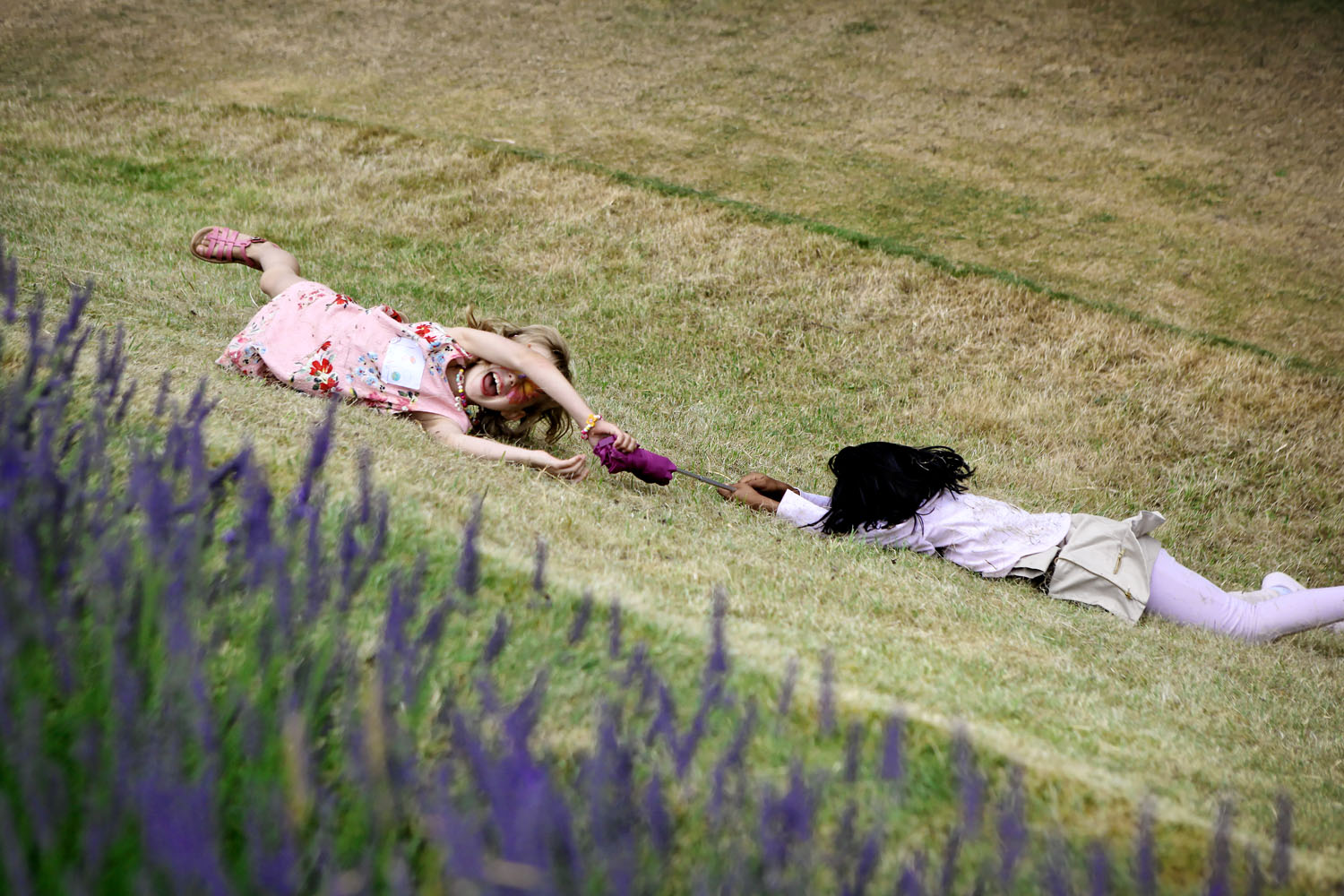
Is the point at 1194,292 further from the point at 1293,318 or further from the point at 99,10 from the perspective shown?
the point at 99,10

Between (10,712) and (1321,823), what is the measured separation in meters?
2.77

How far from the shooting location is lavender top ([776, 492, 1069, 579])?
184 inches

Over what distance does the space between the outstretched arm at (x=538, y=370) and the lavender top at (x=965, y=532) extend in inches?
39.9

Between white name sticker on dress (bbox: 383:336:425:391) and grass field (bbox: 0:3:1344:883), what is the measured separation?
55cm

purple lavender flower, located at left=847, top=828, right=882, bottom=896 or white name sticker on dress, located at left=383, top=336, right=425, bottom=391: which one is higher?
purple lavender flower, located at left=847, top=828, right=882, bottom=896

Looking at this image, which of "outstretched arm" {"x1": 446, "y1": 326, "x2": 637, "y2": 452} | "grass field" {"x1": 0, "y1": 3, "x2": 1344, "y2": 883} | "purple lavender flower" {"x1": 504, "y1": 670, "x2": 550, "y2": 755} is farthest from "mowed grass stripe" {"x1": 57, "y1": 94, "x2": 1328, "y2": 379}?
"purple lavender flower" {"x1": 504, "y1": 670, "x2": 550, "y2": 755}

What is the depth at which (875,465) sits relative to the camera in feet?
15.3

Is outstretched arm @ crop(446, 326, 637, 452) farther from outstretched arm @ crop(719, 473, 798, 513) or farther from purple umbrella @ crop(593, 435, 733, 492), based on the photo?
outstretched arm @ crop(719, 473, 798, 513)

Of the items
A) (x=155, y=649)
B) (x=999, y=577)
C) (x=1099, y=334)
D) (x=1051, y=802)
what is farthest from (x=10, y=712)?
(x=1099, y=334)

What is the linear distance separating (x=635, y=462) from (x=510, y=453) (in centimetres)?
61

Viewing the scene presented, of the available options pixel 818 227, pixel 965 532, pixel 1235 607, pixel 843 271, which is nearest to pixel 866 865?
pixel 965 532

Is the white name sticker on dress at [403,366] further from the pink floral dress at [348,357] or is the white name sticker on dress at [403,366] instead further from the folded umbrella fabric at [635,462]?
the folded umbrella fabric at [635,462]

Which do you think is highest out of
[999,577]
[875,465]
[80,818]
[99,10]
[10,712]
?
[99,10]

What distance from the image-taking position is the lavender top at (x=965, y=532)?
4.67 m
